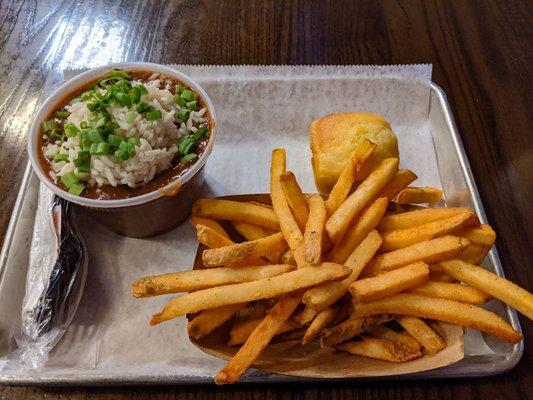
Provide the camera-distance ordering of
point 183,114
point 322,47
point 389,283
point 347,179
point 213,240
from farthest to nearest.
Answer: point 322,47
point 183,114
point 347,179
point 213,240
point 389,283

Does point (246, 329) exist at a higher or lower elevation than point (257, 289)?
lower

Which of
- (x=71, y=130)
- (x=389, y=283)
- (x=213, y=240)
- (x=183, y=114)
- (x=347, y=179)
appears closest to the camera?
(x=389, y=283)

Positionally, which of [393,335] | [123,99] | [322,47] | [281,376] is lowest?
[281,376]

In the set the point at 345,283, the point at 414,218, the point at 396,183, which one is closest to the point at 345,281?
the point at 345,283

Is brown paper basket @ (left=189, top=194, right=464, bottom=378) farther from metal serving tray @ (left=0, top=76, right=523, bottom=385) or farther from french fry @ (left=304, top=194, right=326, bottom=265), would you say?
french fry @ (left=304, top=194, right=326, bottom=265)

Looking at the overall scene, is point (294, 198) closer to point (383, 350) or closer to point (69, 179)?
point (383, 350)

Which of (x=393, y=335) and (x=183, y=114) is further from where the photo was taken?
(x=183, y=114)

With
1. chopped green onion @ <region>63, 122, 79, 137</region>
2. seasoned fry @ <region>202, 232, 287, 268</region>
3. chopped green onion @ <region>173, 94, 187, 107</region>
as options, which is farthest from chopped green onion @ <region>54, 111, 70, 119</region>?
seasoned fry @ <region>202, 232, 287, 268</region>
